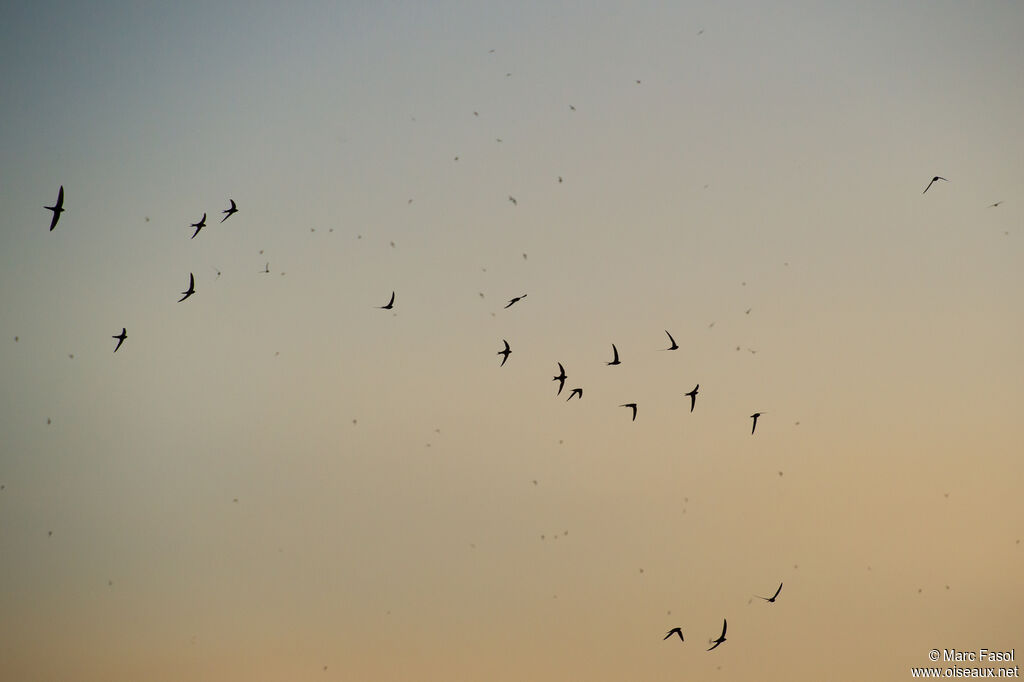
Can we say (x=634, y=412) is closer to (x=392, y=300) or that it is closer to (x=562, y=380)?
(x=562, y=380)

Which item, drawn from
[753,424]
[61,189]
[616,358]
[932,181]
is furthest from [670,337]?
[61,189]

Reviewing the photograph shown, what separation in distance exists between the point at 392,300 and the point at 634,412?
636cm

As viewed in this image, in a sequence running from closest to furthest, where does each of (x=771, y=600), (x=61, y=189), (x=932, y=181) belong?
(x=61, y=189)
(x=771, y=600)
(x=932, y=181)

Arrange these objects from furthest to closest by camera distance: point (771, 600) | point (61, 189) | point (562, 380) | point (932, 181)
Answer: point (932, 181) < point (771, 600) < point (562, 380) < point (61, 189)

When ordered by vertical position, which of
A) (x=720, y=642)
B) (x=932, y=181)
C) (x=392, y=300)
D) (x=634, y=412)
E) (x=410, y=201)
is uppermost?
(x=932, y=181)

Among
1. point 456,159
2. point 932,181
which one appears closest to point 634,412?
point 456,159

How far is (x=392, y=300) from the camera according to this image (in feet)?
92.6

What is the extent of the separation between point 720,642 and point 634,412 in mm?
5560

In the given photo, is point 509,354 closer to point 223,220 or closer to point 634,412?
point 634,412

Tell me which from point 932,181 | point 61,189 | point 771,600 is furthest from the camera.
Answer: point 932,181

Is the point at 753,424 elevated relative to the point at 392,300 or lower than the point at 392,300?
lower

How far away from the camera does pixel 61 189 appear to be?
2223 centimetres

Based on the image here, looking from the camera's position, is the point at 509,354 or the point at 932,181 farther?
the point at 932,181

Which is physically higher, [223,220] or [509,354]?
[223,220]
